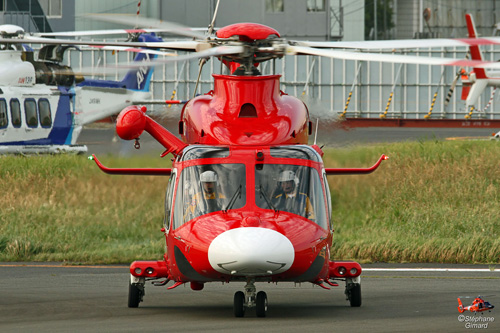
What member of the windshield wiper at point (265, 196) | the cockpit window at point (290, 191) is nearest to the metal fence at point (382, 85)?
the cockpit window at point (290, 191)

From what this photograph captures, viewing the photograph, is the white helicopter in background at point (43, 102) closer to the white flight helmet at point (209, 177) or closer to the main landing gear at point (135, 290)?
the main landing gear at point (135, 290)

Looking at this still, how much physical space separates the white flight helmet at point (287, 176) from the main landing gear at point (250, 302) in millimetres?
1168

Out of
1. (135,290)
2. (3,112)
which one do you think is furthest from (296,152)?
(3,112)

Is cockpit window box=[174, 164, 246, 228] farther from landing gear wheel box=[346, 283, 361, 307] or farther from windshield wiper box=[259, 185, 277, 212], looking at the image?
landing gear wheel box=[346, 283, 361, 307]

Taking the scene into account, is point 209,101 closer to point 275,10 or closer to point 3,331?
point 3,331

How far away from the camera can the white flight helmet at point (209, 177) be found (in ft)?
32.3

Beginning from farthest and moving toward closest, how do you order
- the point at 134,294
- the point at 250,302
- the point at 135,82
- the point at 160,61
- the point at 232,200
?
the point at 135,82, the point at 134,294, the point at 232,200, the point at 250,302, the point at 160,61

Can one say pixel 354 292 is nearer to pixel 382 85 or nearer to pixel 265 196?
pixel 265 196

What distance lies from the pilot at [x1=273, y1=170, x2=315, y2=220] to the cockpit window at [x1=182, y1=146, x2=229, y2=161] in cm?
65

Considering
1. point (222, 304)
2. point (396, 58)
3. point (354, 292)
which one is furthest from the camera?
point (222, 304)

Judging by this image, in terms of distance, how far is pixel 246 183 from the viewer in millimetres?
9773

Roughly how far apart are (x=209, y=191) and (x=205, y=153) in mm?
461

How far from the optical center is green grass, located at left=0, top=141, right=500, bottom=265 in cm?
1545

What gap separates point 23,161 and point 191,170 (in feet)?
36.4
